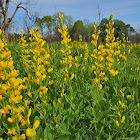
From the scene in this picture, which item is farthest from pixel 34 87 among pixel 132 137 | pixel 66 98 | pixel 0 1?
pixel 0 1

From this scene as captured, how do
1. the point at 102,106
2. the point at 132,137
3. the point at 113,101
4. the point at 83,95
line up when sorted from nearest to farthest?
the point at 132,137
the point at 102,106
the point at 113,101
the point at 83,95

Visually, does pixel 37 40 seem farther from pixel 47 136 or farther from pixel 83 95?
pixel 47 136

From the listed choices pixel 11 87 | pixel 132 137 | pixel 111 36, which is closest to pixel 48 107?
pixel 11 87

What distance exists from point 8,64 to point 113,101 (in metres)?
1.37

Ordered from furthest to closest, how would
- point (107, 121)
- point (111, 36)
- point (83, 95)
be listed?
1. point (111, 36)
2. point (83, 95)
3. point (107, 121)

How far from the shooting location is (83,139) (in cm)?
172

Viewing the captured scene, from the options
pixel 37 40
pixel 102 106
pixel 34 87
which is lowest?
pixel 102 106

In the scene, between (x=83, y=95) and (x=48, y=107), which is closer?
(x=48, y=107)

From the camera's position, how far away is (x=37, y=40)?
8.02 feet

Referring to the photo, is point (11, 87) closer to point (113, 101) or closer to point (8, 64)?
point (8, 64)

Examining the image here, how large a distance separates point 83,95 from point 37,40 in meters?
1.07

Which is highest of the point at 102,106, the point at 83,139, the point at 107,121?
the point at 102,106

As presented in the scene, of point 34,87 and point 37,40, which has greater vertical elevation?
point 37,40

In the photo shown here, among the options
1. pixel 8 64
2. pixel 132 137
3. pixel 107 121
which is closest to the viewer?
pixel 8 64
